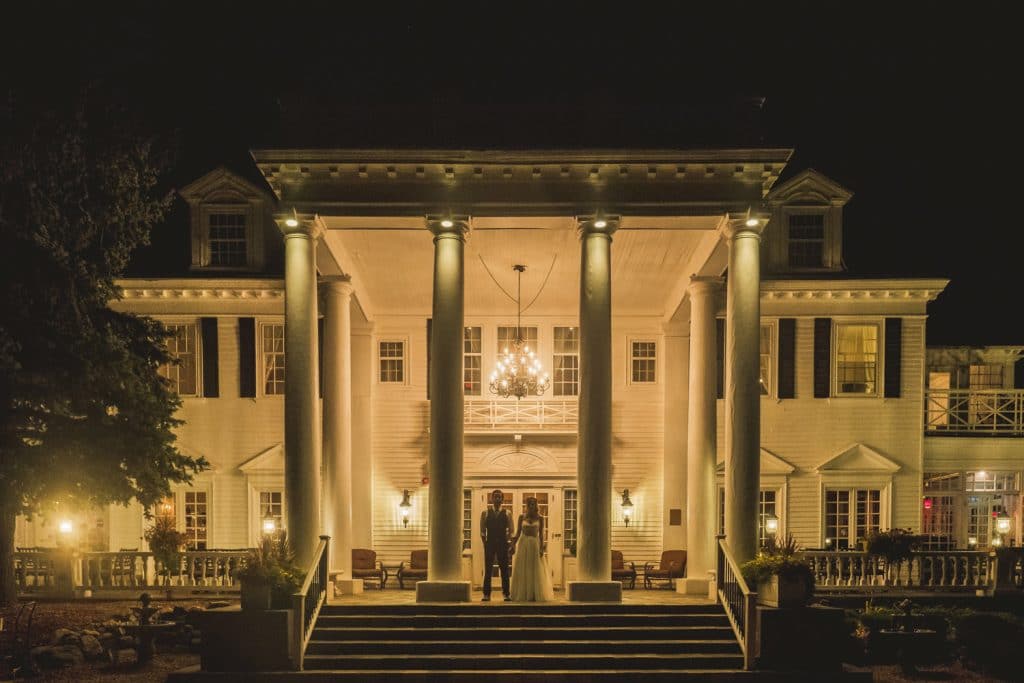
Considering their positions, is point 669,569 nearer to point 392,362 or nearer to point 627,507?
point 627,507

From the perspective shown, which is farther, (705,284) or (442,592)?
(705,284)

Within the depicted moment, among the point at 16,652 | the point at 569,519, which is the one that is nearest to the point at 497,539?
the point at 569,519

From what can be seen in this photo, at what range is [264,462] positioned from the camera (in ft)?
74.4

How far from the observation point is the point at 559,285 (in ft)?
70.4

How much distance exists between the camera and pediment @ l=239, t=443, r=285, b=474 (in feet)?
74.2

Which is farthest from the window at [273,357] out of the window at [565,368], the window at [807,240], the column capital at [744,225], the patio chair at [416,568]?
the window at [807,240]

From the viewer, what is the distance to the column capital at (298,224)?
50.9ft

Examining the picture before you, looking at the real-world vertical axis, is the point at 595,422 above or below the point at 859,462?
below

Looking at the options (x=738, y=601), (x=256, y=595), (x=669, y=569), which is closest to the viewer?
(x=256, y=595)

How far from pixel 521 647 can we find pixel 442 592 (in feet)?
6.13

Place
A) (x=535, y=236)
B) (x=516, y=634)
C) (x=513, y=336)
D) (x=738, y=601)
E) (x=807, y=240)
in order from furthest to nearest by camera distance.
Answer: (x=513, y=336), (x=807, y=240), (x=535, y=236), (x=738, y=601), (x=516, y=634)

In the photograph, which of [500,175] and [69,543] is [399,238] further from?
[69,543]

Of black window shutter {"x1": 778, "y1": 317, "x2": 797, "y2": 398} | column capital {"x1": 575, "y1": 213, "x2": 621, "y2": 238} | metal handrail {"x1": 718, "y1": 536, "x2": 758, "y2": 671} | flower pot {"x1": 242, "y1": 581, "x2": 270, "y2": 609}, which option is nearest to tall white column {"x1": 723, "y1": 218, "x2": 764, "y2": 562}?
metal handrail {"x1": 718, "y1": 536, "x2": 758, "y2": 671}

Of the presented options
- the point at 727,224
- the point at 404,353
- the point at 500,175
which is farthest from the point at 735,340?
the point at 404,353
